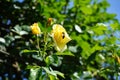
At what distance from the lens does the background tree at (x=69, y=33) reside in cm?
251

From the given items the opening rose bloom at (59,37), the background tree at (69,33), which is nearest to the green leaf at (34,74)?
the opening rose bloom at (59,37)

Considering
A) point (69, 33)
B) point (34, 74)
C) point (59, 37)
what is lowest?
point (34, 74)

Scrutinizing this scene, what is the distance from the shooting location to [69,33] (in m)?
2.61

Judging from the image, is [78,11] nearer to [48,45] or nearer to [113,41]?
[113,41]

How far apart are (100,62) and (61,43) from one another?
174cm

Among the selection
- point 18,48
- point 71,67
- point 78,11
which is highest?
point 78,11

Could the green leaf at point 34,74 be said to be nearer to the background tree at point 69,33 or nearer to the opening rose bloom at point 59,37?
the opening rose bloom at point 59,37

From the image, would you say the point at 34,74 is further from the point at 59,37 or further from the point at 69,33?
the point at 69,33

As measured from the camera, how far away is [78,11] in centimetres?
294

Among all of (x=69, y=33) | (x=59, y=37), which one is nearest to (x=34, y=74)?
(x=59, y=37)

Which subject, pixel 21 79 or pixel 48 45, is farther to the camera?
pixel 21 79

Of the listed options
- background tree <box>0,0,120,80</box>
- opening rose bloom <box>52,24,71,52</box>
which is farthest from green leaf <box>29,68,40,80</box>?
background tree <box>0,0,120,80</box>

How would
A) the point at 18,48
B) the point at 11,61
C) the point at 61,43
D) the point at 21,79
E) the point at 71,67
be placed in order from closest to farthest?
the point at 61,43, the point at 71,67, the point at 18,48, the point at 11,61, the point at 21,79

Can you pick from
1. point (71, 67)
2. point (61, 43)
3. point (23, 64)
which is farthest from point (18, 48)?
point (61, 43)
